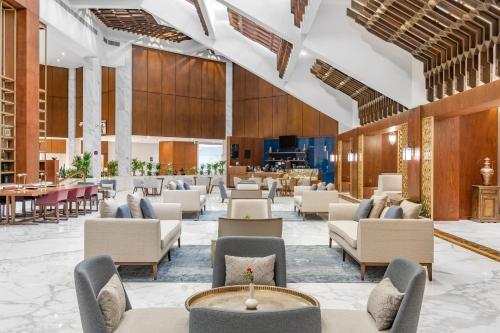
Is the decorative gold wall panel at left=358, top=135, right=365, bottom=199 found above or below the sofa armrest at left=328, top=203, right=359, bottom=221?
above

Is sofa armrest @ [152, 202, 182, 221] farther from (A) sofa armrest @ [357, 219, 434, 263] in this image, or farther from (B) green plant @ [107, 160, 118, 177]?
(B) green plant @ [107, 160, 118, 177]

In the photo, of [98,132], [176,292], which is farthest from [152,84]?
[176,292]

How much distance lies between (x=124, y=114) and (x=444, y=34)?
14.8 metres

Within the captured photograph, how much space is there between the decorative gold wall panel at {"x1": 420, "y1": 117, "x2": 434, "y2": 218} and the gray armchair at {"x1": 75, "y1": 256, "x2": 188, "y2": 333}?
8050mm

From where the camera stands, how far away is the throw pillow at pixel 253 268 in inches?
124

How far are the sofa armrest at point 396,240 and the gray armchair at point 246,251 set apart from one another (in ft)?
6.57

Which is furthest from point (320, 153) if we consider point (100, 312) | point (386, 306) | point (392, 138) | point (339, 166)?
point (100, 312)

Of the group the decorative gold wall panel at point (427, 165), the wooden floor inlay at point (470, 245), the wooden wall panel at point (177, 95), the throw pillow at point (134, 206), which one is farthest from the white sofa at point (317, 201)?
the wooden wall panel at point (177, 95)

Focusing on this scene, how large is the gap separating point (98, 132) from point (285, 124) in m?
8.90

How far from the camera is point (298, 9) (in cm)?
867

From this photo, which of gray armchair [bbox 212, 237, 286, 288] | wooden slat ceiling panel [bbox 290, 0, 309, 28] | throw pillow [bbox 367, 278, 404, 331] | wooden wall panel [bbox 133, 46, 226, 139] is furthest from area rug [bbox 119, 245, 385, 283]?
wooden wall panel [bbox 133, 46, 226, 139]

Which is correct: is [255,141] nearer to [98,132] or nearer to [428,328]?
[98,132]

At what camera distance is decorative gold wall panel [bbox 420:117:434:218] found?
938 cm

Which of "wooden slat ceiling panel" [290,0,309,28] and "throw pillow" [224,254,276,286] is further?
"wooden slat ceiling panel" [290,0,309,28]
